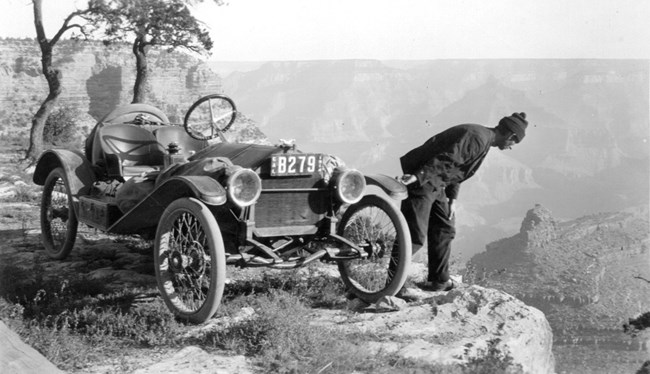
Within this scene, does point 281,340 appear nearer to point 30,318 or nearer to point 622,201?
point 30,318

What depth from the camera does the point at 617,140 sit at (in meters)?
177

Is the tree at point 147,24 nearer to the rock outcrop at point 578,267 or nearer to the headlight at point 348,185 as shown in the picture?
the headlight at point 348,185

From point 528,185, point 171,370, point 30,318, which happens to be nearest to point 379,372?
point 171,370

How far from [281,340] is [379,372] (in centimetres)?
70

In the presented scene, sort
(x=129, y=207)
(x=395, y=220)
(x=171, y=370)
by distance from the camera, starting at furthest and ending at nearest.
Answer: (x=129, y=207) → (x=395, y=220) → (x=171, y=370)

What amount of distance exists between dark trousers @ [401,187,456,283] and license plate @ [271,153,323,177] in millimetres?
1076

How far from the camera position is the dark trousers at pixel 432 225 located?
6.10 m

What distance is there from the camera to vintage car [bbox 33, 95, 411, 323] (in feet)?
16.9

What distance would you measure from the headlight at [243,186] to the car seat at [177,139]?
2490mm

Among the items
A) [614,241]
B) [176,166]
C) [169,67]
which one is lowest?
[614,241]

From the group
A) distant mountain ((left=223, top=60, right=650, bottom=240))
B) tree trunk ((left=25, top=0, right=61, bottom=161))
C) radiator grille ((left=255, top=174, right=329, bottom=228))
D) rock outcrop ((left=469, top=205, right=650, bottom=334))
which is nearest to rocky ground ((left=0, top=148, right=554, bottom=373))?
radiator grille ((left=255, top=174, right=329, bottom=228))

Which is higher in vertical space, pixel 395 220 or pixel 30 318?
pixel 395 220

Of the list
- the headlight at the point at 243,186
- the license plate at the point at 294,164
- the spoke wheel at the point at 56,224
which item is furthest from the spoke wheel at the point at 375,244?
the spoke wheel at the point at 56,224

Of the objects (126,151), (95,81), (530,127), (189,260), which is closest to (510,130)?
(189,260)
